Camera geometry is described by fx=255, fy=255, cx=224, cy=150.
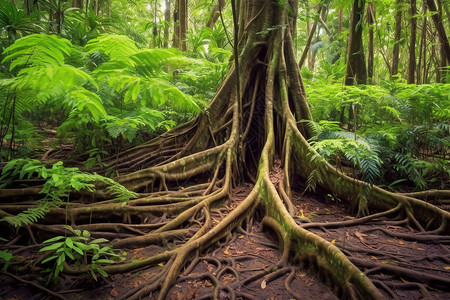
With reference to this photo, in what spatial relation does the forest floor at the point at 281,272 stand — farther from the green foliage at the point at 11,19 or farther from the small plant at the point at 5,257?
the green foliage at the point at 11,19

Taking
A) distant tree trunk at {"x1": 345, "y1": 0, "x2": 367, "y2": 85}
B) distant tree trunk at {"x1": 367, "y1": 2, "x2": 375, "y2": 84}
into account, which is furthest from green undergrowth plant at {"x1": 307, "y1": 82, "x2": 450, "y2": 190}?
distant tree trunk at {"x1": 367, "y1": 2, "x2": 375, "y2": 84}

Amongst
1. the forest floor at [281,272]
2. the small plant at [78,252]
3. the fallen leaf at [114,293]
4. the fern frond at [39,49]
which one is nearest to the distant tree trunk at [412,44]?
the forest floor at [281,272]

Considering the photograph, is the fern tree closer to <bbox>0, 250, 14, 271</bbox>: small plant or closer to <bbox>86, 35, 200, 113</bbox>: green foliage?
<bbox>86, 35, 200, 113</bbox>: green foliage

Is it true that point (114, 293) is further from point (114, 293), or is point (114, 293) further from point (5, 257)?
point (5, 257)

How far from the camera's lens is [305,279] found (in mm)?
2375

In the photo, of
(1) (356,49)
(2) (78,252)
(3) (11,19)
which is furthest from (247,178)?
(3) (11,19)

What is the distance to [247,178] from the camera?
491 centimetres

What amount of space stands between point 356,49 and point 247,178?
3.95 metres

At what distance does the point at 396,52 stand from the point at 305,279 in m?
8.68

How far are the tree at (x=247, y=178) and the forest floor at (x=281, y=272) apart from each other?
0.09m

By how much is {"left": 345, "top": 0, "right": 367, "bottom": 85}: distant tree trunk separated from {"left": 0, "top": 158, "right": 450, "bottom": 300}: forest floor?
3844 mm

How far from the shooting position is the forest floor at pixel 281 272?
212 cm

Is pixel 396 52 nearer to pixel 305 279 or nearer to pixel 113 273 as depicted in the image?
pixel 305 279

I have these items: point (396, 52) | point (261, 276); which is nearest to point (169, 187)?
point (261, 276)
